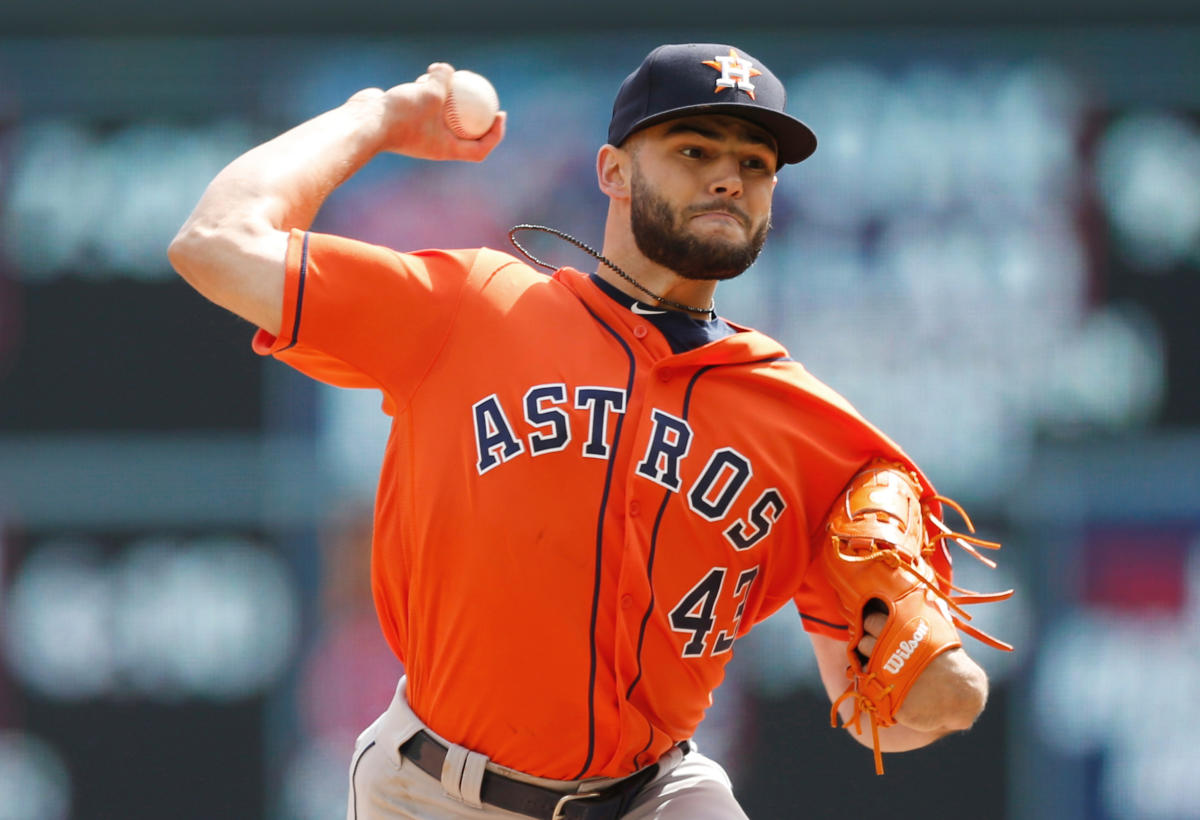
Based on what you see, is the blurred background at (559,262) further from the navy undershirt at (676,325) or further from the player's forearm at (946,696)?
the player's forearm at (946,696)

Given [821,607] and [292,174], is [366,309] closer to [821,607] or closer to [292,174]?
[292,174]

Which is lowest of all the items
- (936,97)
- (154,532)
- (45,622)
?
(45,622)

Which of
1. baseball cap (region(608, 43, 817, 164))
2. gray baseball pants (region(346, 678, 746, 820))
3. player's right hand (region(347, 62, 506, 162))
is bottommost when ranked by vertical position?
gray baseball pants (region(346, 678, 746, 820))

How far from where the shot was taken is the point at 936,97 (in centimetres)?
517

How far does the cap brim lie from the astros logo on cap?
0.03 metres

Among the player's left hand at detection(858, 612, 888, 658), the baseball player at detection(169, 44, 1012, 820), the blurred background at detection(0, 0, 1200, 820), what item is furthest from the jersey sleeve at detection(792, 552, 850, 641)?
the blurred background at detection(0, 0, 1200, 820)

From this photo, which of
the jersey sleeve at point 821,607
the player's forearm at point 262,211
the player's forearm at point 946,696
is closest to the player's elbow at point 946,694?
the player's forearm at point 946,696

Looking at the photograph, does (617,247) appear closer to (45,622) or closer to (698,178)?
(698,178)

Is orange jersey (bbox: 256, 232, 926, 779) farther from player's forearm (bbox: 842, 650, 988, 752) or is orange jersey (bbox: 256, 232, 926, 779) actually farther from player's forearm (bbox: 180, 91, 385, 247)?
player's forearm (bbox: 842, 650, 988, 752)

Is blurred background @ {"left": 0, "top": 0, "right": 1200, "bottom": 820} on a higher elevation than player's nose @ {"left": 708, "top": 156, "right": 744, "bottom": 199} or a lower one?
lower

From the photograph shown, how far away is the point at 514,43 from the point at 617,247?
9.34 ft

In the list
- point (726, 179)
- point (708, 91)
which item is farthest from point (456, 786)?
point (708, 91)

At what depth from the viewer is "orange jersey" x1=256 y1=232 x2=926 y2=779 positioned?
223 cm

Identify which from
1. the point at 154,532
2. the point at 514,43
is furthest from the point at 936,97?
the point at 154,532
